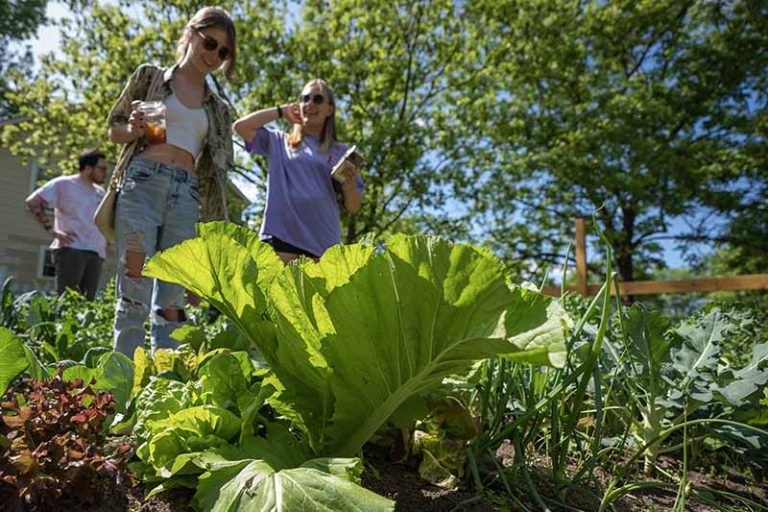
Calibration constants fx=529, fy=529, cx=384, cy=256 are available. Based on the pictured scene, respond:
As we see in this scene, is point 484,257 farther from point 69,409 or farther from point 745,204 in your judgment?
point 745,204

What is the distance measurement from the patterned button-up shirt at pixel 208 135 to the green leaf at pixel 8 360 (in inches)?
68.9

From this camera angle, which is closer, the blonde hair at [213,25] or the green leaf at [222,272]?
the green leaf at [222,272]

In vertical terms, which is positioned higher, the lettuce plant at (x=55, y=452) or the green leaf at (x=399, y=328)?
the green leaf at (x=399, y=328)

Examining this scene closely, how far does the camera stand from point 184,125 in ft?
8.76

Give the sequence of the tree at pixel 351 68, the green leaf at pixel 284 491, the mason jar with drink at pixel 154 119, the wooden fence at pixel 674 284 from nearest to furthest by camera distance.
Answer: the green leaf at pixel 284 491 < the mason jar with drink at pixel 154 119 < the wooden fence at pixel 674 284 < the tree at pixel 351 68

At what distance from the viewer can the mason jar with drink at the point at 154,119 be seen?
248cm

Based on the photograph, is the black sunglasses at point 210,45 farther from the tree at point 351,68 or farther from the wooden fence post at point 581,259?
the tree at point 351,68

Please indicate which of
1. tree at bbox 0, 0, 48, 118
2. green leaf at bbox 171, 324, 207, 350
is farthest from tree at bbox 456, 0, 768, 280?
tree at bbox 0, 0, 48, 118

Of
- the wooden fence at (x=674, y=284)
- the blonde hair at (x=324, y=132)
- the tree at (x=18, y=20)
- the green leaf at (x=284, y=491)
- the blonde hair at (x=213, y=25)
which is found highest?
the tree at (x=18, y=20)

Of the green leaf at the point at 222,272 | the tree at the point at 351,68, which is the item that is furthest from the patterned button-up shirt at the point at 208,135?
the tree at the point at 351,68

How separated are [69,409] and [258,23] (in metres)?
13.5

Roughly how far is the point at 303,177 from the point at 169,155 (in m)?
0.78

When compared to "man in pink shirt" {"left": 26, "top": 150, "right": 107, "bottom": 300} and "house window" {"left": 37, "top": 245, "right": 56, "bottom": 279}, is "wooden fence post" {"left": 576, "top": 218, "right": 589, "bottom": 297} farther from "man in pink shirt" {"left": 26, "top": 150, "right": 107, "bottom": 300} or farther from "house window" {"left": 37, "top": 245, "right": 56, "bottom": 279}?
"house window" {"left": 37, "top": 245, "right": 56, "bottom": 279}

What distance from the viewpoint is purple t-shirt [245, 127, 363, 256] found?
3.05m
